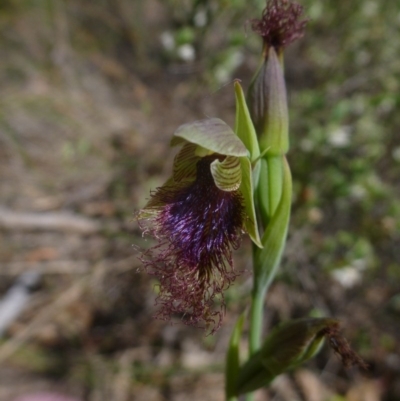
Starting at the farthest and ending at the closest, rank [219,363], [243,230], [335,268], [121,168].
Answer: [121,168] < [219,363] < [335,268] < [243,230]

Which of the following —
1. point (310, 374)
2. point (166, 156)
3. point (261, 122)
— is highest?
point (166, 156)

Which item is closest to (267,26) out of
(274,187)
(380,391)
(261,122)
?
(261,122)

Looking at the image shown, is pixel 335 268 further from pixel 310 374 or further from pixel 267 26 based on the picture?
pixel 267 26

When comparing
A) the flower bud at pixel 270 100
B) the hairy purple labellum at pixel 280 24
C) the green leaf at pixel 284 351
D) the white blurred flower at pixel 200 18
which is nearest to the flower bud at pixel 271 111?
the flower bud at pixel 270 100

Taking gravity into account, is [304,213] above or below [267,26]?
above

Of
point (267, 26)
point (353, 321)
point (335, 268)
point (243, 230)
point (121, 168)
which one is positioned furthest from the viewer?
point (121, 168)

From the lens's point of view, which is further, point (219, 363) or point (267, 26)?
point (219, 363)

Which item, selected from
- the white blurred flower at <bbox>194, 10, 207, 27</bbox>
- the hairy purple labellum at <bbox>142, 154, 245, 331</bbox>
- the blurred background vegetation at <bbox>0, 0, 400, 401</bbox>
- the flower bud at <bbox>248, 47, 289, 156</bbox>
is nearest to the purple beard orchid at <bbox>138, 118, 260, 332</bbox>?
the hairy purple labellum at <bbox>142, 154, 245, 331</bbox>
